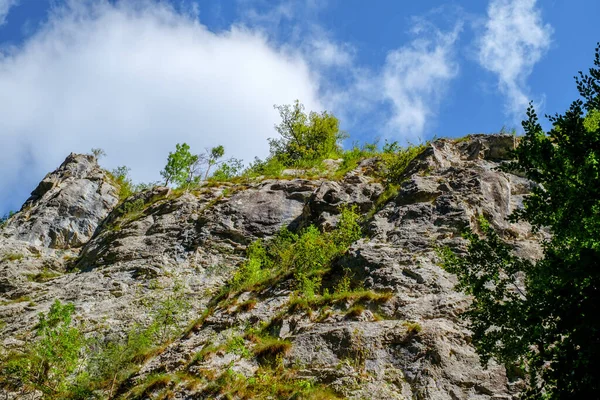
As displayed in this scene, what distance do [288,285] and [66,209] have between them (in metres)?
26.0

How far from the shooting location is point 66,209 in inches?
1510

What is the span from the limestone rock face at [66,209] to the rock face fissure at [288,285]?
→ 0.42 feet

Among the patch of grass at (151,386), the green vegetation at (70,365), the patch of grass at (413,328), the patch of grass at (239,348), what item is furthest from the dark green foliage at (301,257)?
the patch of grass at (151,386)

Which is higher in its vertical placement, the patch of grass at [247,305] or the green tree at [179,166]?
the green tree at [179,166]

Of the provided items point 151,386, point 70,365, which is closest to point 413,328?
point 151,386

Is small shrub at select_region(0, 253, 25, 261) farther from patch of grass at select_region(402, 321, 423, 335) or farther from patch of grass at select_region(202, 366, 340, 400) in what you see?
patch of grass at select_region(402, 321, 423, 335)

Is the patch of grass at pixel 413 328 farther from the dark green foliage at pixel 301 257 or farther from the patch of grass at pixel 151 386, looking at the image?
the patch of grass at pixel 151 386

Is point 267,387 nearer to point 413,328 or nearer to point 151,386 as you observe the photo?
point 151,386

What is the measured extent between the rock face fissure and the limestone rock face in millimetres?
128

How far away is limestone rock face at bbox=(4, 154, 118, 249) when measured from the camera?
3572cm

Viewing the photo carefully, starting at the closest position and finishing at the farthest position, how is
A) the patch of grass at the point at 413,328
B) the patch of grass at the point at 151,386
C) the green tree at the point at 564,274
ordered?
1. the green tree at the point at 564,274
2. the patch of grass at the point at 413,328
3. the patch of grass at the point at 151,386

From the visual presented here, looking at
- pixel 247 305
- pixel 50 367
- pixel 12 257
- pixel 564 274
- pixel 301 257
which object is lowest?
pixel 50 367

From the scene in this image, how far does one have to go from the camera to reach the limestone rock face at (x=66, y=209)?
3572cm

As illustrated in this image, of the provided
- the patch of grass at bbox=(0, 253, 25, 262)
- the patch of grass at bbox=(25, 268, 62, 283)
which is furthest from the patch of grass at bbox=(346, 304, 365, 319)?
the patch of grass at bbox=(0, 253, 25, 262)
